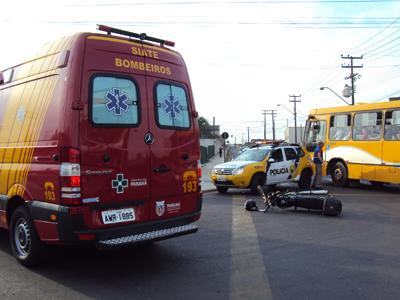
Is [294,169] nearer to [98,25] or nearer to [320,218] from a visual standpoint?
[320,218]

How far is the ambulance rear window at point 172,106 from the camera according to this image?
6.14m

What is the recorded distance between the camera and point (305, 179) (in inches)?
678

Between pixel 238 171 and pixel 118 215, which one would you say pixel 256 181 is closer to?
pixel 238 171

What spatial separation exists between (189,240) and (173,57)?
3.09 metres

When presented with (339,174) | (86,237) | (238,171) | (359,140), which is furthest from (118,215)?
(339,174)

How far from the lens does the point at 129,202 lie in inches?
222

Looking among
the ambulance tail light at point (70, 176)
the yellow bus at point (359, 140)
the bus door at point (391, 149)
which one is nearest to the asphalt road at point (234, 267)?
the ambulance tail light at point (70, 176)

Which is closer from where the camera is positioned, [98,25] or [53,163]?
[53,163]

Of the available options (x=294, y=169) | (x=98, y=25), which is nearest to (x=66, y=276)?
(x=98, y=25)

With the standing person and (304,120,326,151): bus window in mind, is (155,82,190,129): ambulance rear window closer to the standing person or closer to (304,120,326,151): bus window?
the standing person

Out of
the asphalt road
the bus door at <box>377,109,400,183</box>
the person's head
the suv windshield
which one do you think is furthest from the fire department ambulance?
the person's head

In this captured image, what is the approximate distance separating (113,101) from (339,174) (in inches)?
536

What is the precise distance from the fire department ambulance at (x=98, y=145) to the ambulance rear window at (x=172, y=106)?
1 centimetres

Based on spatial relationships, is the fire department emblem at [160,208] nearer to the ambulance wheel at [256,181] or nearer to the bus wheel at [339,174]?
the ambulance wheel at [256,181]
